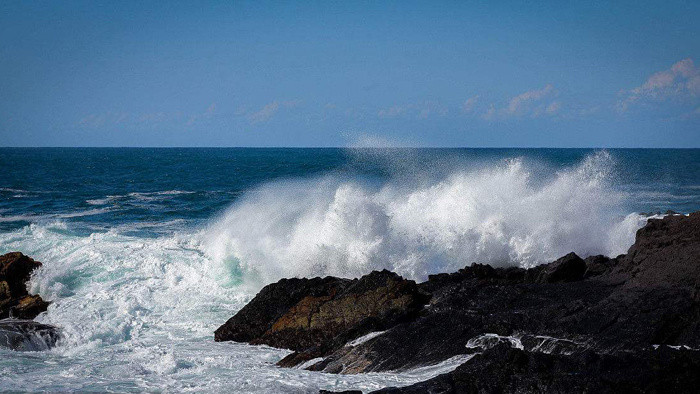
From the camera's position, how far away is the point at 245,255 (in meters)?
17.6

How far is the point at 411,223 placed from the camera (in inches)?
722

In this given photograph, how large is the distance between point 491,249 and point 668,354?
393 inches

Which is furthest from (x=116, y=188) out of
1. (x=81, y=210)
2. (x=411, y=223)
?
(x=411, y=223)

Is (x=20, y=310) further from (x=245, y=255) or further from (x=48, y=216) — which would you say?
(x=48, y=216)

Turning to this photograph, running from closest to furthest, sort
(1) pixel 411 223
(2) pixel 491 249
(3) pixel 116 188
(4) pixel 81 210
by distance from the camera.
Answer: (2) pixel 491 249 → (1) pixel 411 223 → (4) pixel 81 210 → (3) pixel 116 188

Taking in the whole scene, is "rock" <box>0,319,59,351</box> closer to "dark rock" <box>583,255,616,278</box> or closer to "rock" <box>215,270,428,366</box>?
"rock" <box>215,270,428,366</box>

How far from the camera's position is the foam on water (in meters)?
10.7

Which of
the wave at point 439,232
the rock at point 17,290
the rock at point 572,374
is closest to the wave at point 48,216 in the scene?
the wave at point 439,232

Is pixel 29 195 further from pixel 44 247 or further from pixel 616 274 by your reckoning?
pixel 616 274

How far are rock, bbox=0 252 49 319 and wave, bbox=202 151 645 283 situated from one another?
454 cm

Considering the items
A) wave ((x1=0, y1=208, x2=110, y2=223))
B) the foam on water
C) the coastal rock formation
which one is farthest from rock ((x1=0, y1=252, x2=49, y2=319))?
wave ((x1=0, y1=208, x2=110, y2=223))

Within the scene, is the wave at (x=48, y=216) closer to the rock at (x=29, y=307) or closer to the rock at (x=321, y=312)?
the rock at (x=29, y=307)

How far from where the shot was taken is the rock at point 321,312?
396 inches

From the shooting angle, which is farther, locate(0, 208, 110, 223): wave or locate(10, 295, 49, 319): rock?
locate(0, 208, 110, 223): wave
